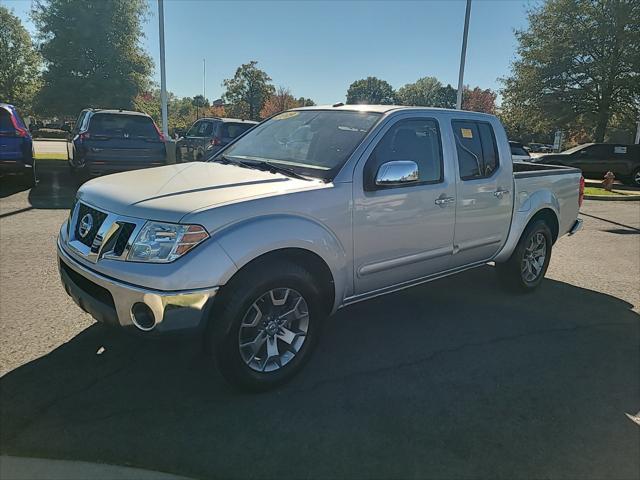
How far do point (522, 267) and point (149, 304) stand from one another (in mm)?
3973

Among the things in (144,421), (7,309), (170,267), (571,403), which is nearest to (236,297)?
(170,267)

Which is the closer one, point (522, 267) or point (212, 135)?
point (522, 267)

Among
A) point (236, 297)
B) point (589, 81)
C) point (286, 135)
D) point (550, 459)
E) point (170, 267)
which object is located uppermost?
point (589, 81)

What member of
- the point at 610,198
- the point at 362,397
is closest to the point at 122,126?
the point at 362,397

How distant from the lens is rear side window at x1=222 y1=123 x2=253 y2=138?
42.9 ft

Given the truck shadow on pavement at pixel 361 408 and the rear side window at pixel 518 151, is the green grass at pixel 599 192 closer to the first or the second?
the rear side window at pixel 518 151

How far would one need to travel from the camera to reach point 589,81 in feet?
80.8

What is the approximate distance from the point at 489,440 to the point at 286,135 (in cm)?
279

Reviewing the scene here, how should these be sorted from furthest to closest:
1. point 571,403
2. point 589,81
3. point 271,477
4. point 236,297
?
point 589,81
point 571,403
point 236,297
point 271,477

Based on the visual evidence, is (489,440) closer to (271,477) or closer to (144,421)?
(271,477)

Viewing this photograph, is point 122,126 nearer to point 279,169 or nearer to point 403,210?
point 279,169

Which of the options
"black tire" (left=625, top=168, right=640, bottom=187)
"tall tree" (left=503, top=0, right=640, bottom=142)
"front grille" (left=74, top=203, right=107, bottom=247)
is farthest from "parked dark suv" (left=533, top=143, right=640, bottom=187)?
"front grille" (left=74, top=203, right=107, bottom=247)

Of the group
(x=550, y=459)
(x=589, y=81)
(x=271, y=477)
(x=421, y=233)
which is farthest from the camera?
(x=589, y=81)

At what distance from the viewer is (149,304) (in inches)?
104
